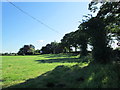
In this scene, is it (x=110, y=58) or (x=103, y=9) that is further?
(x=103, y=9)

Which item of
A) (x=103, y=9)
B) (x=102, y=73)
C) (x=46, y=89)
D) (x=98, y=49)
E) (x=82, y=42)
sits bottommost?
(x=46, y=89)

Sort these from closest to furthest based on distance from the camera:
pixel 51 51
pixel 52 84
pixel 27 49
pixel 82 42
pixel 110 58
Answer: pixel 52 84
pixel 110 58
pixel 82 42
pixel 51 51
pixel 27 49

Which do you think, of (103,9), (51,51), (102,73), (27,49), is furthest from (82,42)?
(27,49)

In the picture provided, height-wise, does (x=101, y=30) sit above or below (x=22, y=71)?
above

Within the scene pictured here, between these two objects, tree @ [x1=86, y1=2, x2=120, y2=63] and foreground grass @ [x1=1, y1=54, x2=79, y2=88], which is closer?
foreground grass @ [x1=1, y1=54, x2=79, y2=88]

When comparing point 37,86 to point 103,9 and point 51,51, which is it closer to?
point 103,9

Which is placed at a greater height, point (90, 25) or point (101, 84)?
point (90, 25)

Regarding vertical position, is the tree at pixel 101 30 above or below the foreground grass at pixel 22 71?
above

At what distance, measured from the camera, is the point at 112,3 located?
10867 millimetres

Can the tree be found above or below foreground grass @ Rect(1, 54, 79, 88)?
above

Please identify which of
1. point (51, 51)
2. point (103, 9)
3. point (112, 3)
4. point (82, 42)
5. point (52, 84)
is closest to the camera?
point (52, 84)

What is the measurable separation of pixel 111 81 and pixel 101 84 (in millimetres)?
510

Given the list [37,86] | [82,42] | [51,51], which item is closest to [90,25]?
[37,86]

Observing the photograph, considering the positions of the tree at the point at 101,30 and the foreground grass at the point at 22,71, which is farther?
the tree at the point at 101,30
